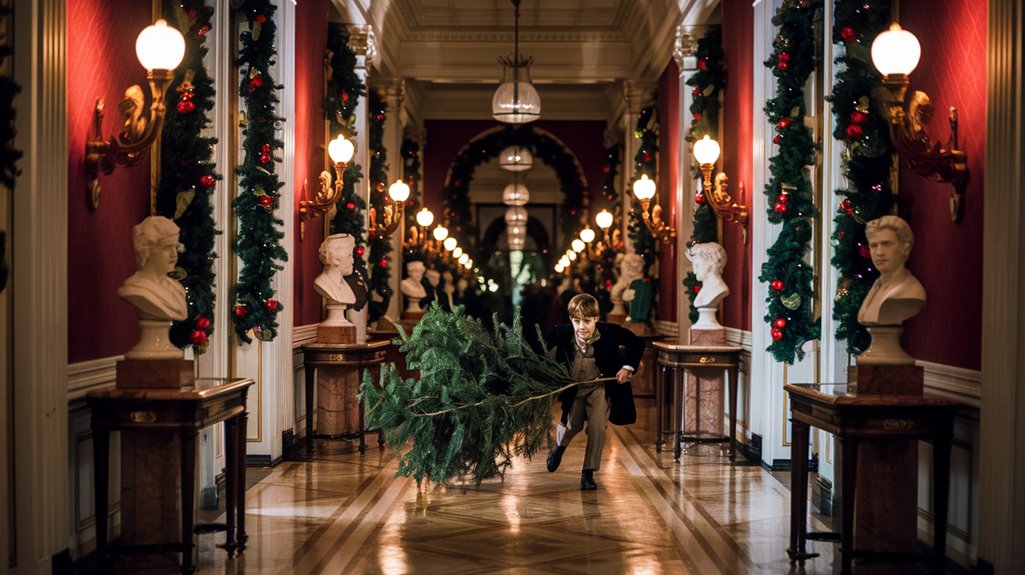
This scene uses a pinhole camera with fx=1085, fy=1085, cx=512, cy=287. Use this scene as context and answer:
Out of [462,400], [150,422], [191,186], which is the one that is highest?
[191,186]

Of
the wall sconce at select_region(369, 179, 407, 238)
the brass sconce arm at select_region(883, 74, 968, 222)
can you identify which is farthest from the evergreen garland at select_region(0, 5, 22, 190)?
the wall sconce at select_region(369, 179, 407, 238)

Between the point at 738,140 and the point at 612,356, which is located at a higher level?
the point at 738,140

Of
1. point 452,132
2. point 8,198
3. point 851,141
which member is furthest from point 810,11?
point 452,132

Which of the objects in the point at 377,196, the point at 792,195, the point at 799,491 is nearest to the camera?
the point at 799,491

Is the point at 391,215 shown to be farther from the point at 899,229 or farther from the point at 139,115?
the point at 899,229

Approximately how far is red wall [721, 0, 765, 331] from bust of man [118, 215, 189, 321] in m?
5.85

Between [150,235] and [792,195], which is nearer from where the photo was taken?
[150,235]

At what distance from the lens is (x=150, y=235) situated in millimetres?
5715

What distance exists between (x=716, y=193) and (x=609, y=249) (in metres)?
8.00

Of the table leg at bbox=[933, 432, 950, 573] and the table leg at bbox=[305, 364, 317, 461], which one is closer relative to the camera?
the table leg at bbox=[933, 432, 950, 573]

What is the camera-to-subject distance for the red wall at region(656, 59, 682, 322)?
47.9 feet

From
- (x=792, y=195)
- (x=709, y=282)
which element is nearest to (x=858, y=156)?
(x=792, y=195)

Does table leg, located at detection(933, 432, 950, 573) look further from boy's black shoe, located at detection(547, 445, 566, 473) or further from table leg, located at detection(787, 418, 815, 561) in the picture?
boy's black shoe, located at detection(547, 445, 566, 473)

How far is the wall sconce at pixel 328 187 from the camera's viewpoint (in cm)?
1058
